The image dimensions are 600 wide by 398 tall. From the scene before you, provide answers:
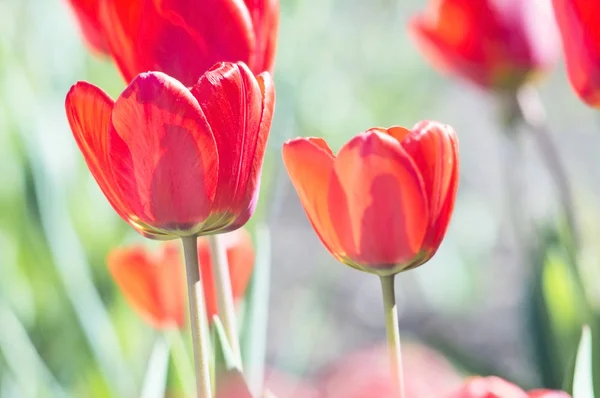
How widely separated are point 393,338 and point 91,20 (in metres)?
0.20

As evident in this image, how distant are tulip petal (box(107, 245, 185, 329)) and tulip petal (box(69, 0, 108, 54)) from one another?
16 cm

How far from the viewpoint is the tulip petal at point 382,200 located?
0.81 ft

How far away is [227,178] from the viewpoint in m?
0.26

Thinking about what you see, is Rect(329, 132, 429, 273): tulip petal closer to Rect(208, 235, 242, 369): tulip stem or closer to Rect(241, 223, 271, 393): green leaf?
Rect(208, 235, 242, 369): tulip stem

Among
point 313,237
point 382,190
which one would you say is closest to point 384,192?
point 382,190

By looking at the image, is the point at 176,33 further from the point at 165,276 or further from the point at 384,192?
the point at 165,276

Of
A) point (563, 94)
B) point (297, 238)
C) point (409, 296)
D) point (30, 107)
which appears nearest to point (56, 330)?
point (30, 107)

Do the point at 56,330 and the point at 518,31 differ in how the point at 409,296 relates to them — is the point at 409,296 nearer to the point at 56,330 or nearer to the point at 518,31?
the point at 56,330

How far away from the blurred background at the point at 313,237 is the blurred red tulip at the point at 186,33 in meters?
0.22

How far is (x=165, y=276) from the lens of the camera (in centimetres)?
49

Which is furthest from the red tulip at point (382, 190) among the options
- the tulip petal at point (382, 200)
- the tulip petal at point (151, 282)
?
the tulip petal at point (151, 282)

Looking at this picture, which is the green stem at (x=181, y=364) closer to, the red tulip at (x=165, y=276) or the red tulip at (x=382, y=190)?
the red tulip at (x=165, y=276)

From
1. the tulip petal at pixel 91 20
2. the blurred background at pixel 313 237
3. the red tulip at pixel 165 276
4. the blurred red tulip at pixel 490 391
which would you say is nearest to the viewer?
the blurred red tulip at pixel 490 391

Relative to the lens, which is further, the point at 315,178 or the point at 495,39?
the point at 495,39
